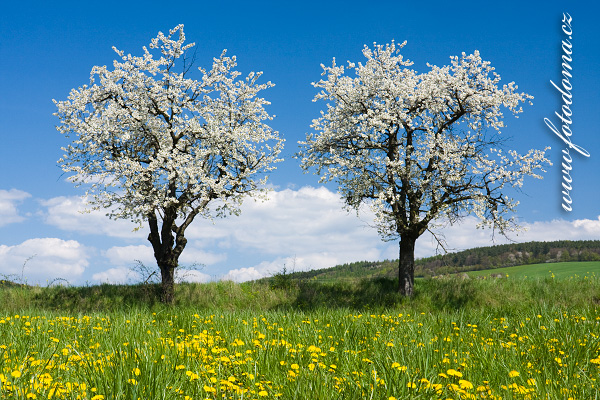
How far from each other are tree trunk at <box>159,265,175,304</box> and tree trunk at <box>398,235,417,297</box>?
10480 mm

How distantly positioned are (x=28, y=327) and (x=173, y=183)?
10.9m

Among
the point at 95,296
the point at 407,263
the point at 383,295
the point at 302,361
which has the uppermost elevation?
the point at 407,263

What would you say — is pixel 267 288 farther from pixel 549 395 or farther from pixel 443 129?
pixel 549 395

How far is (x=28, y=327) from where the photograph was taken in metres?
9.42

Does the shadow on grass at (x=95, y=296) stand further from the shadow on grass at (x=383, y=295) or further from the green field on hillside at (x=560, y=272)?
the green field on hillside at (x=560, y=272)

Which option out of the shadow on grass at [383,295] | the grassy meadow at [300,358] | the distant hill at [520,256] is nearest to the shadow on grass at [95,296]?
the shadow on grass at [383,295]

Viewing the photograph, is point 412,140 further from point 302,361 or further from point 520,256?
point 520,256

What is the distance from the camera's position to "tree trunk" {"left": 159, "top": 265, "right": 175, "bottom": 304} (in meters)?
20.2

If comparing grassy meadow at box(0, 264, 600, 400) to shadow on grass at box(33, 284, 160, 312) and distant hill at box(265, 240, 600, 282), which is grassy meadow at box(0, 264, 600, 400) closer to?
shadow on grass at box(33, 284, 160, 312)

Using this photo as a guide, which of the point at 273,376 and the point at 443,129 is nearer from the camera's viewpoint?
the point at 273,376

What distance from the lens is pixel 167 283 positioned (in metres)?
20.2

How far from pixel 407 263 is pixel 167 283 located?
11.0 meters

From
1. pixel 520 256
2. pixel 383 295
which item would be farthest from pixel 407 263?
pixel 520 256

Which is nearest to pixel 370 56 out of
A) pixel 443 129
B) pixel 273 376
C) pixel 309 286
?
pixel 443 129
